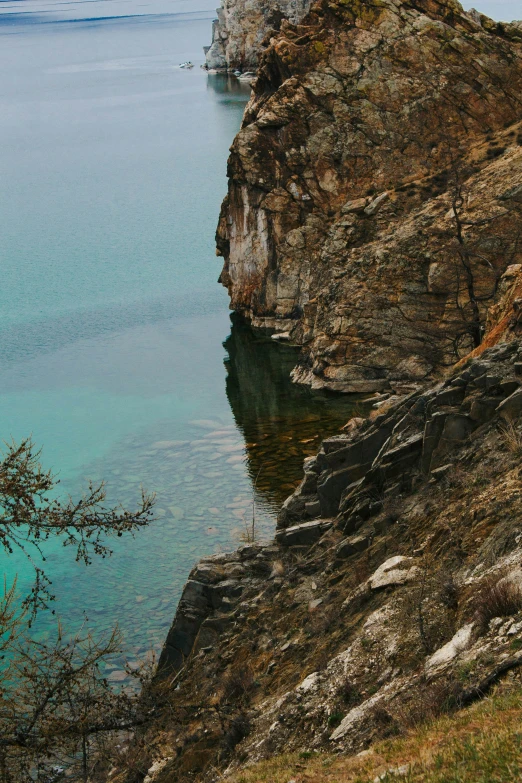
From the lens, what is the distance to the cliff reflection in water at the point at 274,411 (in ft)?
99.1

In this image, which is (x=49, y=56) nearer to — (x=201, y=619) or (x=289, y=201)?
(x=289, y=201)

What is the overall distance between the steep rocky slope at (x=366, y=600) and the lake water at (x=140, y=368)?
161 inches

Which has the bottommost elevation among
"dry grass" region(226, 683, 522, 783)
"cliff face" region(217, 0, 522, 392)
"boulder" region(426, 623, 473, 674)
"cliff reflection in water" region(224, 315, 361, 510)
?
"dry grass" region(226, 683, 522, 783)

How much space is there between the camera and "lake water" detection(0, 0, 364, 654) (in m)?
26.0

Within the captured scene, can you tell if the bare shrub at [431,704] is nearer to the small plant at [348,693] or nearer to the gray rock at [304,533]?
the small plant at [348,693]

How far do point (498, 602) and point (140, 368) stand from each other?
32818mm

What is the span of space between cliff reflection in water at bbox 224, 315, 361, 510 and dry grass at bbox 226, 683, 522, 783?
1799 cm

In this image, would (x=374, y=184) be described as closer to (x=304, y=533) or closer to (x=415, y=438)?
(x=304, y=533)

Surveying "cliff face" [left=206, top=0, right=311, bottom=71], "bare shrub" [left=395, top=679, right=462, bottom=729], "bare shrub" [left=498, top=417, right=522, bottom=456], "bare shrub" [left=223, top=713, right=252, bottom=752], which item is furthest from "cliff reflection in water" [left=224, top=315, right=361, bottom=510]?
"cliff face" [left=206, top=0, right=311, bottom=71]

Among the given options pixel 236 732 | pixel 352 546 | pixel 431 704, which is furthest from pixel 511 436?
pixel 431 704

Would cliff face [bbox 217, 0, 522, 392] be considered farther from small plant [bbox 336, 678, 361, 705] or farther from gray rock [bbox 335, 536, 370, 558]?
small plant [bbox 336, 678, 361, 705]

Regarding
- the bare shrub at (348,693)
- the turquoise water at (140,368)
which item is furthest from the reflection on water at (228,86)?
the bare shrub at (348,693)

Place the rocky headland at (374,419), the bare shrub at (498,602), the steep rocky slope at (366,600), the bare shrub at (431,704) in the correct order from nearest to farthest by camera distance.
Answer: the bare shrub at (431,704) → the bare shrub at (498,602) → the steep rocky slope at (366,600) → the rocky headland at (374,419)

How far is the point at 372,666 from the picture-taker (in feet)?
39.4
